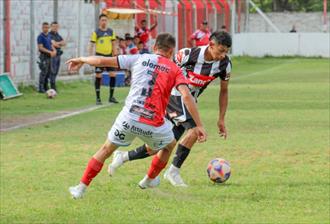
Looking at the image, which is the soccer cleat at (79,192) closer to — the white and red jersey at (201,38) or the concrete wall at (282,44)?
the white and red jersey at (201,38)

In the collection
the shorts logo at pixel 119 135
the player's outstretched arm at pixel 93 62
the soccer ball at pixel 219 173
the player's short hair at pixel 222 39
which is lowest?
the soccer ball at pixel 219 173

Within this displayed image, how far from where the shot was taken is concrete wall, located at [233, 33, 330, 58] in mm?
54719

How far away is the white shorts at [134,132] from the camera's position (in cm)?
934

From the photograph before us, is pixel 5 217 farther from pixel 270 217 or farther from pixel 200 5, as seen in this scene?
pixel 200 5

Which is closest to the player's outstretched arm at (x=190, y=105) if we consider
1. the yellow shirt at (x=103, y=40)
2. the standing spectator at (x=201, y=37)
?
the yellow shirt at (x=103, y=40)

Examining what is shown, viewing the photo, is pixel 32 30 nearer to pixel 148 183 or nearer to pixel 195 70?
pixel 195 70

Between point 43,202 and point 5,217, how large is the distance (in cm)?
90

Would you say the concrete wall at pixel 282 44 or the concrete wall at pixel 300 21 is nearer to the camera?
the concrete wall at pixel 282 44

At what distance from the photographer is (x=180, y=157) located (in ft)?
37.9

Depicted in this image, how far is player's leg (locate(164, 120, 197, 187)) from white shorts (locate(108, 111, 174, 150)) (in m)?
1.64

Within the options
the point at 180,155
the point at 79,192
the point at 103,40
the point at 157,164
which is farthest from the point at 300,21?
the point at 79,192

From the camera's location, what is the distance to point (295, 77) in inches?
1409

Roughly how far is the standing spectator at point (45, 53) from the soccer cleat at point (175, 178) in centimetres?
1546

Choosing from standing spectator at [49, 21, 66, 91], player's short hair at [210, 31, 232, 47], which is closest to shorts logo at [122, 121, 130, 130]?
player's short hair at [210, 31, 232, 47]
